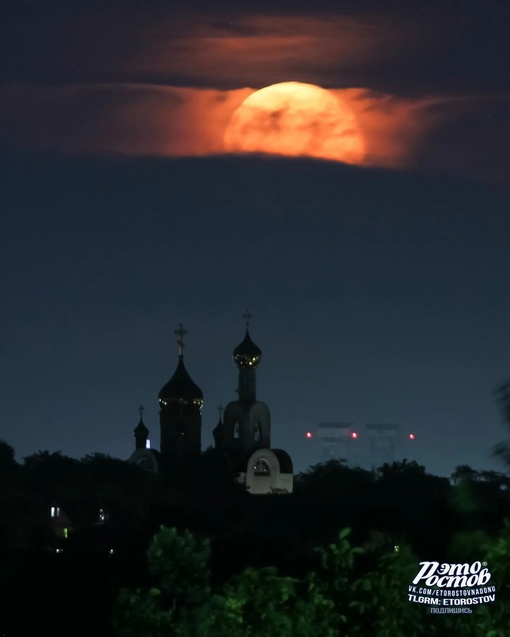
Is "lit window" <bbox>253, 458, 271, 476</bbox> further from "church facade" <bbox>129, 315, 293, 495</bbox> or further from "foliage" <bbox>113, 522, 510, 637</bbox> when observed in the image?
"foliage" <bbox>113, 522, 510, 637</bbox>

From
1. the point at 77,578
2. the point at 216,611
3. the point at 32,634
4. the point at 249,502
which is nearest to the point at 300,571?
the point at 77,578

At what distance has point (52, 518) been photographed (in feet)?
352

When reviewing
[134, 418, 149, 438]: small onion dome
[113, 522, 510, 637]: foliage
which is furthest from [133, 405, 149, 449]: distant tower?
[113, 522, 510, 637]: foliage

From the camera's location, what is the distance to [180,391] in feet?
429

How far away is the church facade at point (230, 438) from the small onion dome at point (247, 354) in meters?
2.24

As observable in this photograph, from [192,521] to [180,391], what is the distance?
39463mm

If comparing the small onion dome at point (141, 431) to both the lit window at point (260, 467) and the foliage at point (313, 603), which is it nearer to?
the lit window at point (260, 467)

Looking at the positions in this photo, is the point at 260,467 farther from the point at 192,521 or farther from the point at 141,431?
the point at 192,521

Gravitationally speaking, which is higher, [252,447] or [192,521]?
[252,447]

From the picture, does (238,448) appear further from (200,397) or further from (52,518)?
(52,518)

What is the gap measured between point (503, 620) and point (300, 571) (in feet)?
110

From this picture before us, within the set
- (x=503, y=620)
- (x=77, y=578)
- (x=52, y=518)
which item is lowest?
(x=503, y=620)

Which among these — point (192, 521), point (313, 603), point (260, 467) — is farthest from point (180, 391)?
point (313, 603)

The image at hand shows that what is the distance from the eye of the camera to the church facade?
13138 centimetres
